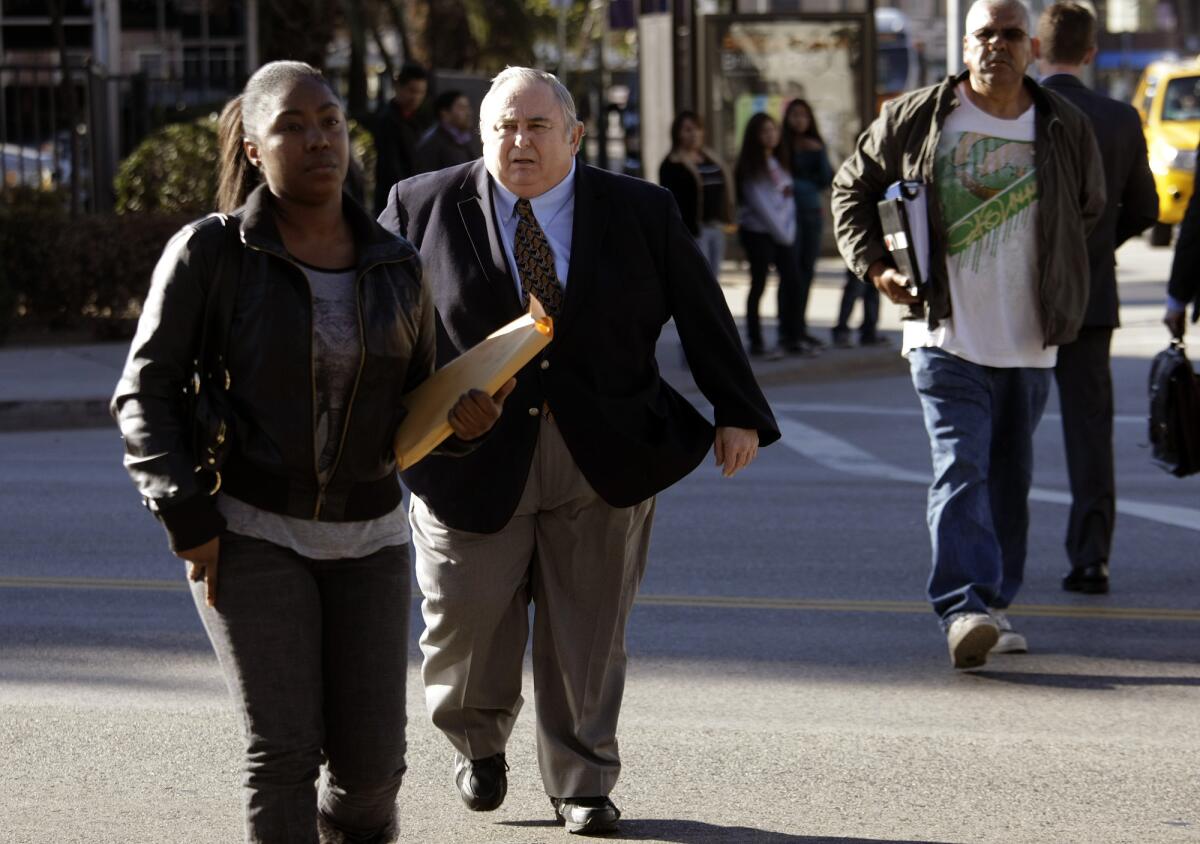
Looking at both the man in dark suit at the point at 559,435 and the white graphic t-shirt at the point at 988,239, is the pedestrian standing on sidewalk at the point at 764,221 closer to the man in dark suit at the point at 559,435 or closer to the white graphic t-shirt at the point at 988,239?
the white graphic t-shirt at the point at 988,239

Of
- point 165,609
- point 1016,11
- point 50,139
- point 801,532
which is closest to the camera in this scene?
point 1016,11

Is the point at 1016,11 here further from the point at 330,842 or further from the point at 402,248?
the point at 330,842

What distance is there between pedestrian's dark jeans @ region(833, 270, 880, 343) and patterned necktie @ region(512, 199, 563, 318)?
11535 millimetres

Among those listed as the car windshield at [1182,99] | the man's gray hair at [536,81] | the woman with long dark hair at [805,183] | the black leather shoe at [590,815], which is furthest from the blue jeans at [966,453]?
the car windshield at [1182,99]

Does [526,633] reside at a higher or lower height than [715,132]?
lower

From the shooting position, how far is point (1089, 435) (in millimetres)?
7578

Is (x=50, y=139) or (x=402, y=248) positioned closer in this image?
(x=402, y=248)

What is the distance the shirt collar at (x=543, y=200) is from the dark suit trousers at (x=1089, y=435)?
10.4 ft

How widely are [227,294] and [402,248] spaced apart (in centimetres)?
38

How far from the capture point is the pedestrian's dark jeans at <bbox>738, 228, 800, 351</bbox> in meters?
15.8

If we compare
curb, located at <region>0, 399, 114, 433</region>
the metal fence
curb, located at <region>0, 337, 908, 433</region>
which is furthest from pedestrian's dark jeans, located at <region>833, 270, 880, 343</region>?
the metal fence

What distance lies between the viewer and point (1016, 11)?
644 centimetres

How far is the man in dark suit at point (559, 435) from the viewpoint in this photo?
4766 mm

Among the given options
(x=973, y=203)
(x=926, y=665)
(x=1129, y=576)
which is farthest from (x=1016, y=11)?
(x=1129, y=576)
